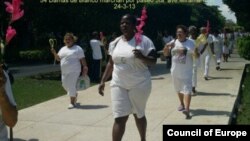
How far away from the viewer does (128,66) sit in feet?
19.1

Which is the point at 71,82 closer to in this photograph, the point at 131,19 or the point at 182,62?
the point at 182,62

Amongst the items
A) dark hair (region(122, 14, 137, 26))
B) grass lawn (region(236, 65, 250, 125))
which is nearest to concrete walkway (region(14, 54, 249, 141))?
grass lawn (region(236, 65, 250, 125))

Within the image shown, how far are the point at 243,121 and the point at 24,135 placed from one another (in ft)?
12.2

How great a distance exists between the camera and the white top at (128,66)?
229 inches

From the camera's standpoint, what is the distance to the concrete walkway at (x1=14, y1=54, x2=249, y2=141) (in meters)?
7.43

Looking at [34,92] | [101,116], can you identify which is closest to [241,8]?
[34,92]

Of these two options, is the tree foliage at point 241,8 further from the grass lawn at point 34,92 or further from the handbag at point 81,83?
the handbag at point 81,83

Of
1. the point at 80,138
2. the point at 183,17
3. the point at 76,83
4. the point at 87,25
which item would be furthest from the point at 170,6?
the point at 80,138

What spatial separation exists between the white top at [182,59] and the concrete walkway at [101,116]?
0.75 metres

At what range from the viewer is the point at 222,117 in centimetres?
834

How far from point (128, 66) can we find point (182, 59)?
3.06 metres

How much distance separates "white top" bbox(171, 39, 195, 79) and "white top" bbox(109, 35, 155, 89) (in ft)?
9.27

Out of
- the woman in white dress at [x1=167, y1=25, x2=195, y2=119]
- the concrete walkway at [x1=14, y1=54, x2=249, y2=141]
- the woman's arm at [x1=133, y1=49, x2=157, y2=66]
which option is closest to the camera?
the woman's arm at [x1=133, y1=49, x2=157, y2=66]

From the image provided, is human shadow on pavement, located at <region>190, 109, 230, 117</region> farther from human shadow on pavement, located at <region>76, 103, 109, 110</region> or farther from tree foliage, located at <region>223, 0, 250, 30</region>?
tree foliage, located at <region>223, 0, 250, 30</region>
